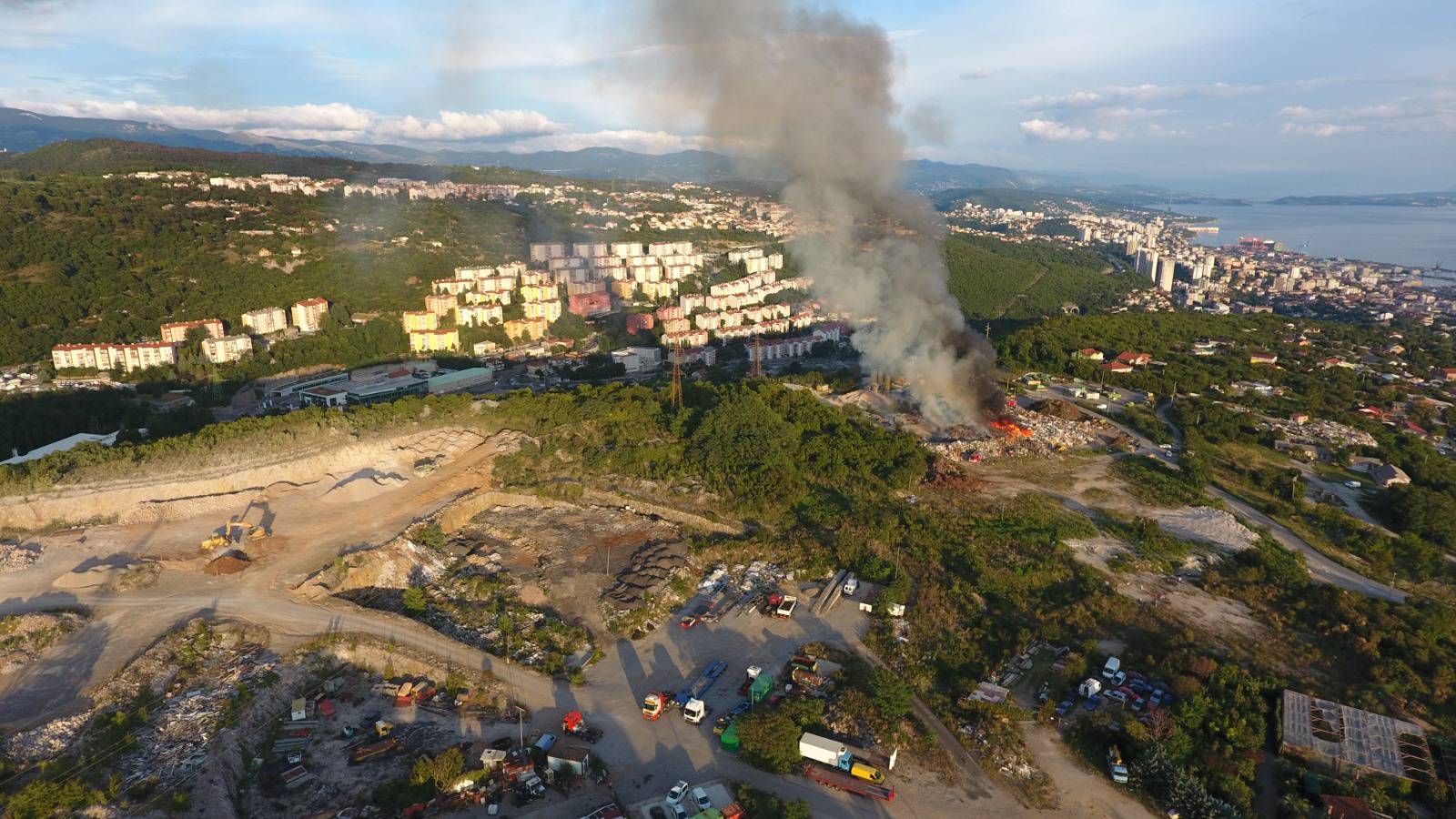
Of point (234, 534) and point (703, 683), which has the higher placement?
point (234, 534)

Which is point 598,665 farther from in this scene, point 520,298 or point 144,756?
point 520,298

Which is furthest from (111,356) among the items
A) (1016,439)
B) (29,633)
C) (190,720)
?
(1016,439)

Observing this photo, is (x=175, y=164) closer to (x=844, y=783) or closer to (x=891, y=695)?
(x=891, y=695)

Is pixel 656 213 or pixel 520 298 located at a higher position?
pixel 656 213

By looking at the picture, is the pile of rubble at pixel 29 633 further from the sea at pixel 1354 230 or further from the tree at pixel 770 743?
the sea at pixel 1354 230

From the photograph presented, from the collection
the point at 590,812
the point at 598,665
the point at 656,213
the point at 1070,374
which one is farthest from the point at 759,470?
the point at 656,213

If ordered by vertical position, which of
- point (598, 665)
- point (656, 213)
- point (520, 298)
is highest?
point (656, 213)
